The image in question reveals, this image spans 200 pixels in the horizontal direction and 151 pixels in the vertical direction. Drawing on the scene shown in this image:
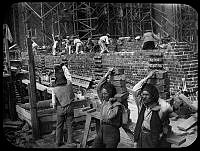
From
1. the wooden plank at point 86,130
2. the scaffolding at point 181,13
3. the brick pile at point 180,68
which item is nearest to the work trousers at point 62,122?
the wooden plank at point 86,130

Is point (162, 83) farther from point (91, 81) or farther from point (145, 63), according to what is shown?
point (91, 81)

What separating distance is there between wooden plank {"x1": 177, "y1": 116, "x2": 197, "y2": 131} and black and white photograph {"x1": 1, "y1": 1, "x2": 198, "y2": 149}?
1 cm

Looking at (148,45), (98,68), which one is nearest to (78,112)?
(98,68)

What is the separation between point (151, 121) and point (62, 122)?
105 centimetres

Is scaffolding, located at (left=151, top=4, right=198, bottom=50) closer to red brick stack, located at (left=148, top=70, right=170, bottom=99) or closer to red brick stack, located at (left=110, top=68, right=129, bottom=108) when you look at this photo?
red brick stack, located at (left=148, top=70, right=170, bottom=99)

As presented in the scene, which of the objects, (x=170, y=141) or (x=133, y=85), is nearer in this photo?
(x=170, y=141)

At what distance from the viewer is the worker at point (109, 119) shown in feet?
9.37

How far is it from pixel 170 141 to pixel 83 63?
1434 mm

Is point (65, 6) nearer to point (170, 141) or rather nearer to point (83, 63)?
point (83, 63)

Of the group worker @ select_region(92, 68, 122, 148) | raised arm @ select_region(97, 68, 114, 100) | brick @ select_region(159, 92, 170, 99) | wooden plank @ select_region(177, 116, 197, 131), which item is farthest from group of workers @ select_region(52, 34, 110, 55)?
wooden plank @ select_region(177, 116, 197, 131)

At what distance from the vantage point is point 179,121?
2.86m

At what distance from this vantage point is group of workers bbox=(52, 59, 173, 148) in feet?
9.15

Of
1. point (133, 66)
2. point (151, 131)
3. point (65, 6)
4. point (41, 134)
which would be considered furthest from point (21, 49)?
point (151, 131)

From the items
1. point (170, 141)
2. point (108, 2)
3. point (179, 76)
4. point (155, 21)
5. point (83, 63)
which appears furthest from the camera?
point (155, 21)
